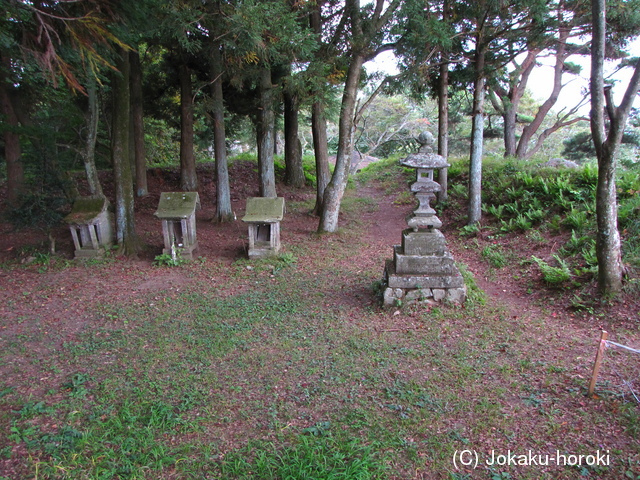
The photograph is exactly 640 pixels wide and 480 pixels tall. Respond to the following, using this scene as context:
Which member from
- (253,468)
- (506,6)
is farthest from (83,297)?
(506,6)

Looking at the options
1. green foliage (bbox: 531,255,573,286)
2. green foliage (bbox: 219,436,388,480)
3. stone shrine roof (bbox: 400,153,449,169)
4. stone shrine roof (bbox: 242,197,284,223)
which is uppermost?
stone shrine roof (bbox: 400,153,449,169)

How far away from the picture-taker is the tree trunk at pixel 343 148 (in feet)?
32.8

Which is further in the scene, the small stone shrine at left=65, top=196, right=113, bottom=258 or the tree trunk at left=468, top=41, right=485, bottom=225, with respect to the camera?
the tree trunk at left=468, top=41, right=485, bottom=225

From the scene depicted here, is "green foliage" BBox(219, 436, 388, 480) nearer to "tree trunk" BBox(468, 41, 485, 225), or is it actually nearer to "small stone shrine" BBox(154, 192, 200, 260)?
"small stone shrine" BBox(154, 192, 200, 260)

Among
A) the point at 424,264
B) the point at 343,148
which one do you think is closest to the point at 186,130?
the point at 343,148

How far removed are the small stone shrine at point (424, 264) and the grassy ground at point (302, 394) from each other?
0.29 m

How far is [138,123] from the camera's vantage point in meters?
12.8

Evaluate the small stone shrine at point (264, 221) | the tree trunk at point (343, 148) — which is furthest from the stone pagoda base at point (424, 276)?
the tree trunk at point (343, 148)

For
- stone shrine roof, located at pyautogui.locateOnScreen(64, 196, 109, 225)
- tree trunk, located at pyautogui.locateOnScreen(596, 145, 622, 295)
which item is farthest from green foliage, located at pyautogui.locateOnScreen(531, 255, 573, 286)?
stone shrine roof, located at pyautogui.locateOnScreen(64, 196, 109, 225)

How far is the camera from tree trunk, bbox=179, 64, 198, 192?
1193cm

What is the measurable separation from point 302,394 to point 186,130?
1053 cm

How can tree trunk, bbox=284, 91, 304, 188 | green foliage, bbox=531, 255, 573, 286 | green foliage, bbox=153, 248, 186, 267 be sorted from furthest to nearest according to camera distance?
tree trunk, bbox=284, 91, 304, 188 → green foliage, bbox=153, 248, 186, 267 → green foliage, bbox=531, 255, 573, 286

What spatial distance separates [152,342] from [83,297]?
2.56 metres

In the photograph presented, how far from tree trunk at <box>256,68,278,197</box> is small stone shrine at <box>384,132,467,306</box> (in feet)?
17.8
